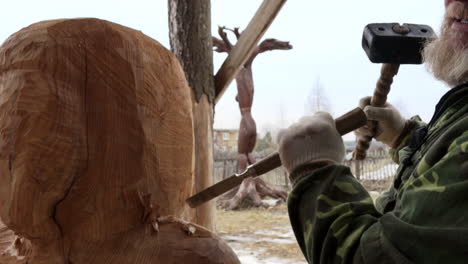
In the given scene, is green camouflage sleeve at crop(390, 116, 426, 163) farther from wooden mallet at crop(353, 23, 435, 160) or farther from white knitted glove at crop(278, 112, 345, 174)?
white knitted glove at crop(278, 112, 345, 174)

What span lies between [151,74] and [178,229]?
1.07 feet

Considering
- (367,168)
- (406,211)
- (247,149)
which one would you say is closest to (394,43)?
(406,211)

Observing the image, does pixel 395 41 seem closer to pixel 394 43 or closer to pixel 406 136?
pixel 394 43

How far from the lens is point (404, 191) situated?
0.75 meters

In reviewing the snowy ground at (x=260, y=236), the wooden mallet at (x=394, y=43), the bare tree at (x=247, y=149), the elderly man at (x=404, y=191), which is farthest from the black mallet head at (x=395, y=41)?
the bare tree at (x=247, y=149)

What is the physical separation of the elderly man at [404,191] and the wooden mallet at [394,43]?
0.16 metres

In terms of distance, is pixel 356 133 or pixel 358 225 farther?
pixel 356 133

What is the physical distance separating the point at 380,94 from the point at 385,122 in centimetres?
13

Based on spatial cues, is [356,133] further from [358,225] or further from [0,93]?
[0,93]

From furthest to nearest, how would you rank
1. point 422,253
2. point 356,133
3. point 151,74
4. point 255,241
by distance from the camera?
point 255,241
point 356,133
point 151,74
point 422,253

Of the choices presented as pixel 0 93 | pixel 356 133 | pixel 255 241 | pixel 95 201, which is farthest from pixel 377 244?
pixel 255 241

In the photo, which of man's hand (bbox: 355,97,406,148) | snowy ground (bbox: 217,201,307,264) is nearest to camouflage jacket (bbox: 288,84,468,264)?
man's hand (bbox: 355,97,406,148)

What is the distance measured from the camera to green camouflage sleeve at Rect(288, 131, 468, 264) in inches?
24.8

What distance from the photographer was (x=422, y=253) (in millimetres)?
644
